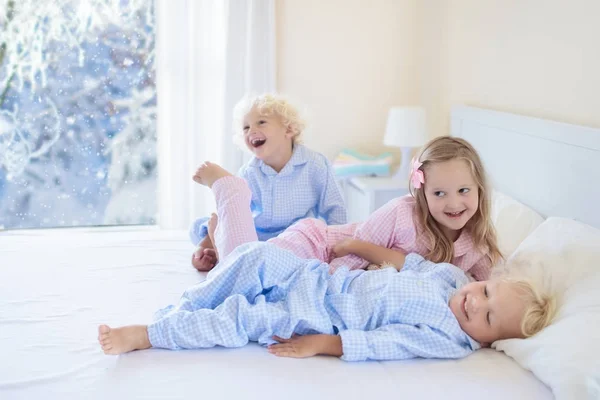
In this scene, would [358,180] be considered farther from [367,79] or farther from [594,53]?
[594,53]

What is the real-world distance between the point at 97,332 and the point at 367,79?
8.25 feet

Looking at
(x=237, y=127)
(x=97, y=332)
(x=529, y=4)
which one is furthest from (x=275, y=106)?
(x=97, y=332)

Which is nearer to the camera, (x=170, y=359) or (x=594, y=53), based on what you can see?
(x=170, y=359)

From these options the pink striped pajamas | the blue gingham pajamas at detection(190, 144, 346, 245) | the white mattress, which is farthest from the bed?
the blue gingham pajamas at detection(190, 144, 346, 245)

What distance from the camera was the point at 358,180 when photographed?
3.57 metres

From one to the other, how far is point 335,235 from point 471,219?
17.5 inches

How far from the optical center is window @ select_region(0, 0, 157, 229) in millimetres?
3832

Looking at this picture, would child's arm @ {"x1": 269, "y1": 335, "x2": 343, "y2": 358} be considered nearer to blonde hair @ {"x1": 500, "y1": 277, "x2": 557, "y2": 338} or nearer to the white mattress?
the white mattress

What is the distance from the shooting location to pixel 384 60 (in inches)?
149

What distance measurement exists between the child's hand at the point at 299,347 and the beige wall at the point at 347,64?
232 cm

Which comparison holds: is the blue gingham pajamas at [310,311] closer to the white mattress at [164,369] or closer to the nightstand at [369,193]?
the white mattress at [164,369]

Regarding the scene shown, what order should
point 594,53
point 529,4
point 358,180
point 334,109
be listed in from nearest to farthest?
point 594,53 → point 529,4 → point 358,180 → point 334,109

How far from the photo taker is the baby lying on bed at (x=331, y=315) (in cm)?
154

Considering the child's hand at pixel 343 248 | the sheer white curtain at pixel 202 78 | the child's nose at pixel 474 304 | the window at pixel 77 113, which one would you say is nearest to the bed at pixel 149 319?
the child's nose at pixel 474 304
